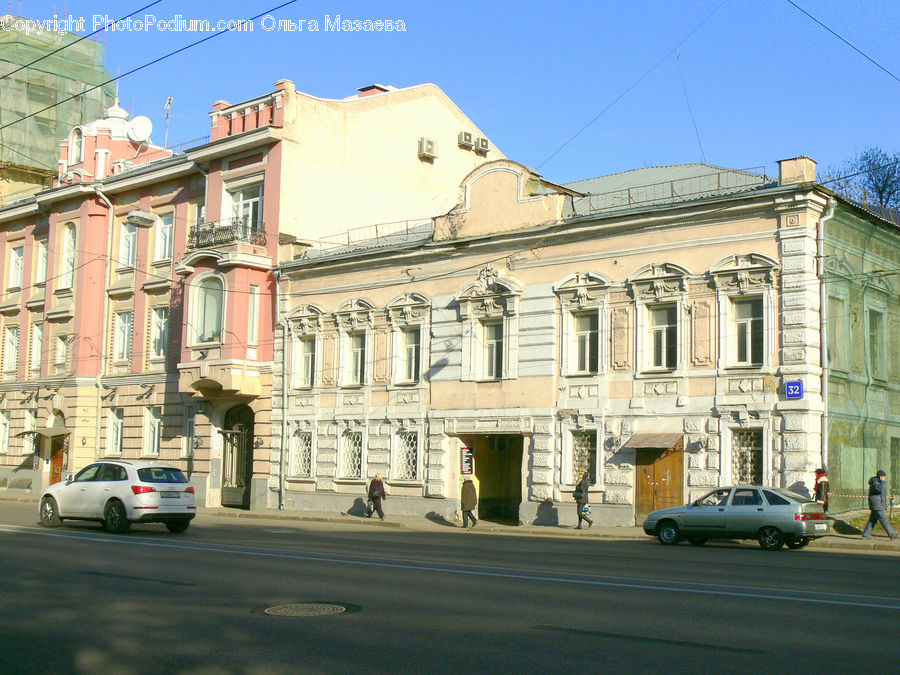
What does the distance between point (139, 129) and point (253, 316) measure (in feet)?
47.5

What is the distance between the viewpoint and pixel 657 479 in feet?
87.5

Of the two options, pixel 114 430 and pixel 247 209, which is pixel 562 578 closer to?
pixel 247 209

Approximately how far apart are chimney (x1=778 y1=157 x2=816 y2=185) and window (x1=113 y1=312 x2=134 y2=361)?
27680 millimetres

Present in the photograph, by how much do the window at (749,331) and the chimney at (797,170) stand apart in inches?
119

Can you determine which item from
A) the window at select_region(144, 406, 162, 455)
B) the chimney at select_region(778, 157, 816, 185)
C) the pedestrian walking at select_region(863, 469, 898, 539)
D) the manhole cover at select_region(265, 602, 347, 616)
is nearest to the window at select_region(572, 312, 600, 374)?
the chimney at select_region(778, 157, 816, 185)

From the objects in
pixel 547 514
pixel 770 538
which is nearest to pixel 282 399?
pixel 547 514

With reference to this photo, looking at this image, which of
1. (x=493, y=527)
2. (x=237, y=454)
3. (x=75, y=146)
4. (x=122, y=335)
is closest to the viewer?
A: (x=493, y=527)

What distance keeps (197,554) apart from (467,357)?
15.2 meters

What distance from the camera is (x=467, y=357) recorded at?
31.0 meters

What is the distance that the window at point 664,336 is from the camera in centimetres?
2686

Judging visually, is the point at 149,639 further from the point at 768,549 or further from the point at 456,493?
the point at 456,493

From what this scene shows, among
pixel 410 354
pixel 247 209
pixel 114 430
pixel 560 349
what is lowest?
pixel 114 430

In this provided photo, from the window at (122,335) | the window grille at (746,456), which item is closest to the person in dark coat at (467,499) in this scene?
the window grille at (746,456)

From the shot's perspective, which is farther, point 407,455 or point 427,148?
point 427,148
